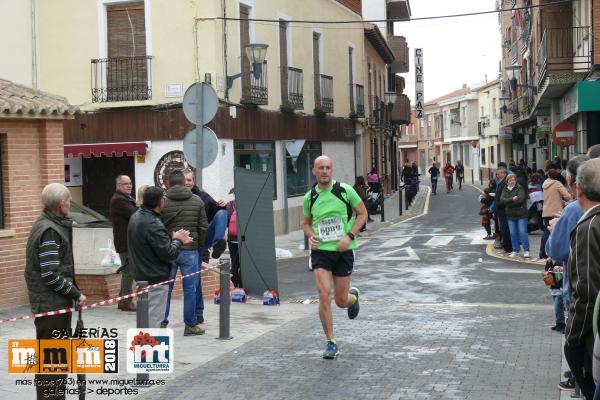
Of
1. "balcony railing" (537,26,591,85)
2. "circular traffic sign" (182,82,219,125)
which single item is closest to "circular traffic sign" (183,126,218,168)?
"circular traffic sign" (182,82,219,125)

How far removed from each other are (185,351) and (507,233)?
10.2 m

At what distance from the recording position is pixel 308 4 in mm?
27969

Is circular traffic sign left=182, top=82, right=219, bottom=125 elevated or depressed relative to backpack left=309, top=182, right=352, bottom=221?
elevated

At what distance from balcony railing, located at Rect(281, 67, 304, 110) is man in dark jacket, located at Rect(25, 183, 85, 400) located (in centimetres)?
1867

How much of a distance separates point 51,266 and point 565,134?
19108mm

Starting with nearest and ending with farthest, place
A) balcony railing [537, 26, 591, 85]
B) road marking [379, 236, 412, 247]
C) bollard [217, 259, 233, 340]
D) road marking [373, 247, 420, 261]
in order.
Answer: bollard [217, 259, 233, 340] < road marking [373, 247, 420, 261] < road marking [379, 236, 412, 247] < balcony railing [537, 26, 591, 85]

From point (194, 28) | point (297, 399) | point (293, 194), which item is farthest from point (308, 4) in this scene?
point (297, 399)

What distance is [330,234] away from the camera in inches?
331

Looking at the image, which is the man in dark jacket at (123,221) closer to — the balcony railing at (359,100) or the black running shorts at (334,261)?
the black running shorts at (334,261)

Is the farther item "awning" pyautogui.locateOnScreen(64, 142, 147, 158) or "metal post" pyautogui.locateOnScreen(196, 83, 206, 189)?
"awning" pyautogui.locateOnScreen(64, 142, 147, 158)

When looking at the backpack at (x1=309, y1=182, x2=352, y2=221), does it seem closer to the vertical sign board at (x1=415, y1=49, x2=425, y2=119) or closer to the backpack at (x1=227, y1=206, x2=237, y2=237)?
the backpack at (x1=227, y1=206, x2=237, y2=237)

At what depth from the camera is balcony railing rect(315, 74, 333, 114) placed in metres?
28.2

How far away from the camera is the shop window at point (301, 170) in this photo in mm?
26672

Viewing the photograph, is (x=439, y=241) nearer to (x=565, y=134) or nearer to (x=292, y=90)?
(x=565, y=134)
